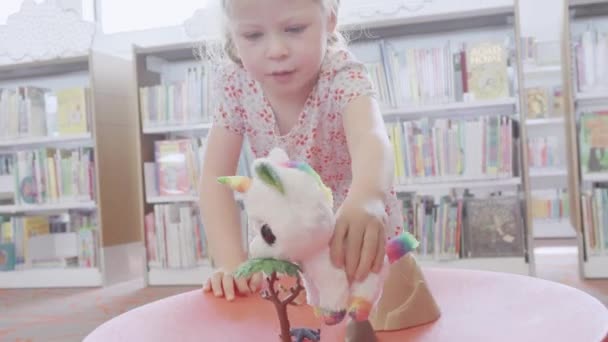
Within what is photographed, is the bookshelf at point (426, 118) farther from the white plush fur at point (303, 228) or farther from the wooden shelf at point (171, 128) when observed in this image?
the white plush fur at point (303, 228)

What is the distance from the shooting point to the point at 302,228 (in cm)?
45

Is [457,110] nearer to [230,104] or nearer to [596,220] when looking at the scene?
[596,220]

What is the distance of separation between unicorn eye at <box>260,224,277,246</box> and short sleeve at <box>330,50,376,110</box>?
40 cm

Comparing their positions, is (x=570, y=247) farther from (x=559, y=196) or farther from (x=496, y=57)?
(x=496, y=57)

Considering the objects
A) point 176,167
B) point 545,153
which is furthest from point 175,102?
point 545,153

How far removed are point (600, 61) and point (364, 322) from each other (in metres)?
2.33

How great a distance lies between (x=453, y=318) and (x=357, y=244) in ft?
0.60

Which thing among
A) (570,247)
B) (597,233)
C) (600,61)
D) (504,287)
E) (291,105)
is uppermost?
(600,61)

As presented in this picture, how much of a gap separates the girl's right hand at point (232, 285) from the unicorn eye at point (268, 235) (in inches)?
11.9

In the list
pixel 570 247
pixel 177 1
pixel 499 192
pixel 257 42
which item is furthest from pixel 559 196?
pixel 257 42

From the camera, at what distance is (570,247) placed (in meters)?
3.60

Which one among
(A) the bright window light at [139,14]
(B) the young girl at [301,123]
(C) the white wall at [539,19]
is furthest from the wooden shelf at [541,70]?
(B) the young girl at [301,123]

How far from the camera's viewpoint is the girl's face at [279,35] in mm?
628

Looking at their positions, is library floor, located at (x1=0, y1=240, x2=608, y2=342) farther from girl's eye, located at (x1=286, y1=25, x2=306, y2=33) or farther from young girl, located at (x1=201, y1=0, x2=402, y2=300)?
girl's eye, located at (x1=286, y1=25, x2=306, y2=33)
